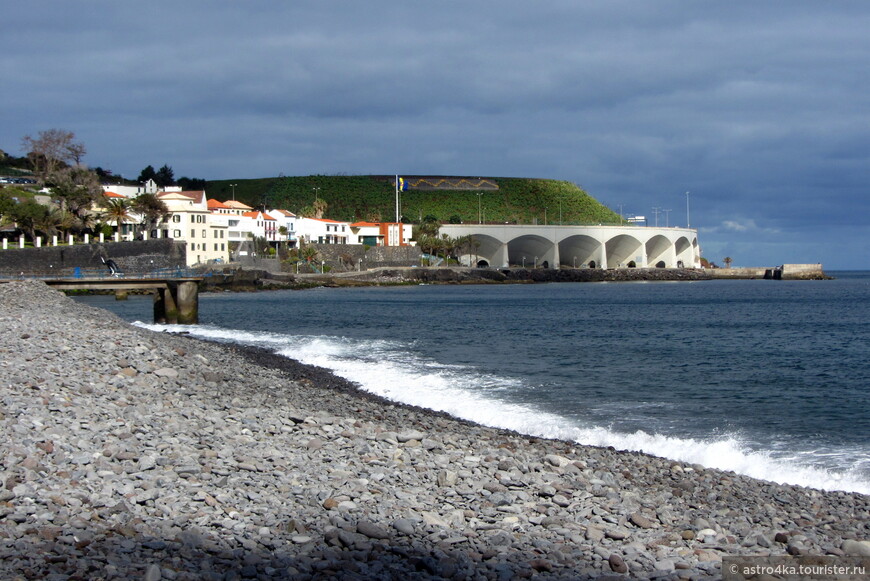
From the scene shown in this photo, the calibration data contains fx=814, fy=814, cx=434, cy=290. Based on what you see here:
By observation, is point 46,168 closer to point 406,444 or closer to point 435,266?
point 435,266

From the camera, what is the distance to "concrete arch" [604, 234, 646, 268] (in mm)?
126625

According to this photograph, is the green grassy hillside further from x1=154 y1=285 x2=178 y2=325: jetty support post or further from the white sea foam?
the white sea foam

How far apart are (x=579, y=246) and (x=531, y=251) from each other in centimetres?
764

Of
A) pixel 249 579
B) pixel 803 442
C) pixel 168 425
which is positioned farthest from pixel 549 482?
pixel 803 442

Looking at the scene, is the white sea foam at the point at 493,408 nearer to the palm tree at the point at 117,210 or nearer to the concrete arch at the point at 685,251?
the palm tree at the point at 117,210

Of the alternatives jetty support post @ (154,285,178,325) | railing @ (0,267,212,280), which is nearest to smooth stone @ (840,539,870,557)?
jetty support post @ (154,285,178,325)

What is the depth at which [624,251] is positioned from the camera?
129750 millimetres

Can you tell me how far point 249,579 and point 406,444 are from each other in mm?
4160

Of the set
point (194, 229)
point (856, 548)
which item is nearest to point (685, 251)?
point (194, 229)

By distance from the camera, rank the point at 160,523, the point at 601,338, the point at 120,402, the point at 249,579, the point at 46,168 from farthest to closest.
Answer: the point at 46,168 < the point at 601,338 < the point at 120,402 < the point at 160,523 < the point at 249,579

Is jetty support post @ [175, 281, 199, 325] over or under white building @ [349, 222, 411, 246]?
under

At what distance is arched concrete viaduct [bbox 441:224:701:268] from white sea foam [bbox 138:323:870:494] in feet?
293

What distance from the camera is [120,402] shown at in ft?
36.0

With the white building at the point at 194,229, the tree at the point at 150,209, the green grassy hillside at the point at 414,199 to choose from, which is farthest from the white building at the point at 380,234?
the tree at the point at 150,209
